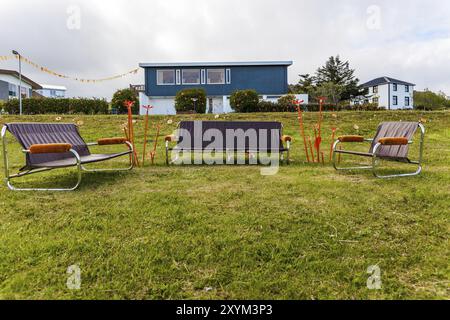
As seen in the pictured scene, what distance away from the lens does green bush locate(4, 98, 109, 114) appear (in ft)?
57.5

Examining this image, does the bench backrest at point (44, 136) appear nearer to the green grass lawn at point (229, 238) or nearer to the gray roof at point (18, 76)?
the green grass lawn at point (229, 238)

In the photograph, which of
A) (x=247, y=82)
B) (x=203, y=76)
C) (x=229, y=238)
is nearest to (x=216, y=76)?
(x=203, y=76)

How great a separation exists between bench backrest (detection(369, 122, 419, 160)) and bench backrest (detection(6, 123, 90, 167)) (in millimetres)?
4748

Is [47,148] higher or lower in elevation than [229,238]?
higher

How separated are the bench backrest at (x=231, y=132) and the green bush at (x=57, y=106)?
14.5 meters

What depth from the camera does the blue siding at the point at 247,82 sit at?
26.5m

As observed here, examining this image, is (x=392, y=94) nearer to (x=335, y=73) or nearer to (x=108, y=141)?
(x=335, y=73)

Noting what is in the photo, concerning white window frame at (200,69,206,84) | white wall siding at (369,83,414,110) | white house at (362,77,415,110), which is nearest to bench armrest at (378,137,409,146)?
white window frame at (200,69,206,84)

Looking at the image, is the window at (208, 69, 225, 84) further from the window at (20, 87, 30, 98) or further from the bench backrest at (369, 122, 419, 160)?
the window at (20, 87, 30, 98)

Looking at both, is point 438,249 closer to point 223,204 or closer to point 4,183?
point 223,204

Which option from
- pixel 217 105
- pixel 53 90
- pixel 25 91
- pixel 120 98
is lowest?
pixel 120 98

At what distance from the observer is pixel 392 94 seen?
47656mm

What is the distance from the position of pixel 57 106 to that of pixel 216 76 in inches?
517
